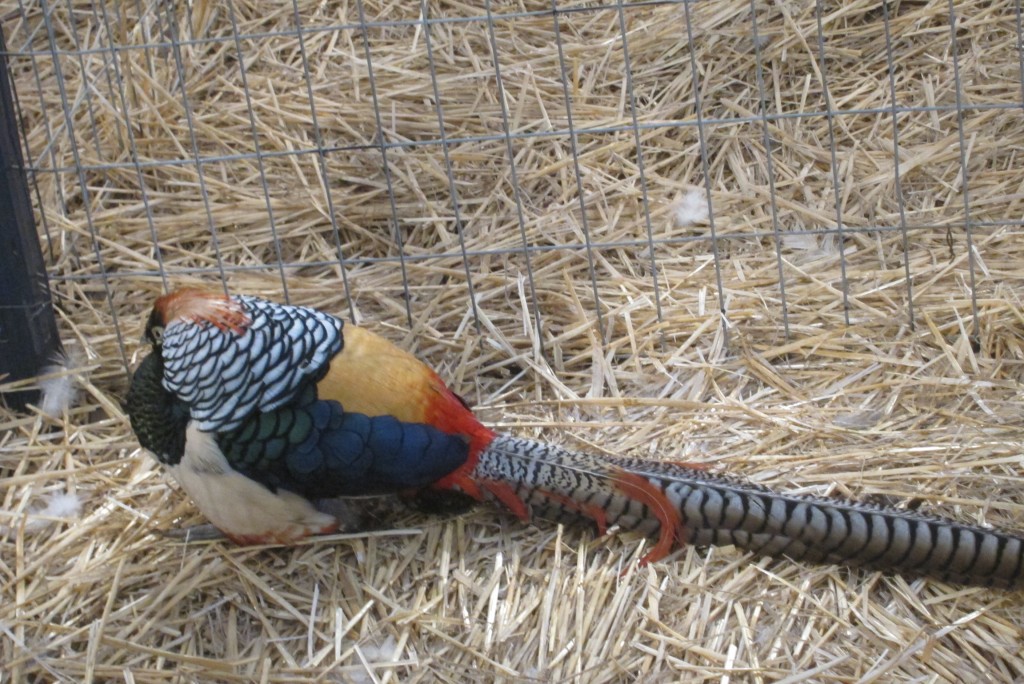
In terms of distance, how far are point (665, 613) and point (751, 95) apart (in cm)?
237

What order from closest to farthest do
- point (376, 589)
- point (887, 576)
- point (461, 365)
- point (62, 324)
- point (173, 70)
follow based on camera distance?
point (887, 576) < point (376, 589) < point (461, 365) < point (62, 324) < point (173, 70)

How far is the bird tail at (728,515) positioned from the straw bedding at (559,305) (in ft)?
0.22

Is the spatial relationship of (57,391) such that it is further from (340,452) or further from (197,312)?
(340,452)

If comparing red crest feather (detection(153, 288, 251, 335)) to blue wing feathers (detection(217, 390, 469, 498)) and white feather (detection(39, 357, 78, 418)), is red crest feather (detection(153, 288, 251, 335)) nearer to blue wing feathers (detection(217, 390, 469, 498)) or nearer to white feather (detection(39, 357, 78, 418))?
blue wing feathers (detection(217, 390, 469, 498))

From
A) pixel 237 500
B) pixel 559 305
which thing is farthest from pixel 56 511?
pixel 559 305

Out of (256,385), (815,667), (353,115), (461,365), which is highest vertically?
(353,115)

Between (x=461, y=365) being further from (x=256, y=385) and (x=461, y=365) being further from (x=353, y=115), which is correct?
(x=353, y=115)

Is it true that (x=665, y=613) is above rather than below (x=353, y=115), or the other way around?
below

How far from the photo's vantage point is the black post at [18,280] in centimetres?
355

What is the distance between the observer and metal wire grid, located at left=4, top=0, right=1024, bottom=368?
3416 millimetres

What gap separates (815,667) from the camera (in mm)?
2553

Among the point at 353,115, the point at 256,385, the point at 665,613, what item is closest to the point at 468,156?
the point at 353,115

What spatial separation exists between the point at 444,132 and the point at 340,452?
5.08 ft

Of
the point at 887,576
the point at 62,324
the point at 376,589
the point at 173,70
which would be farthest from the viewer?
the point at 173,70
